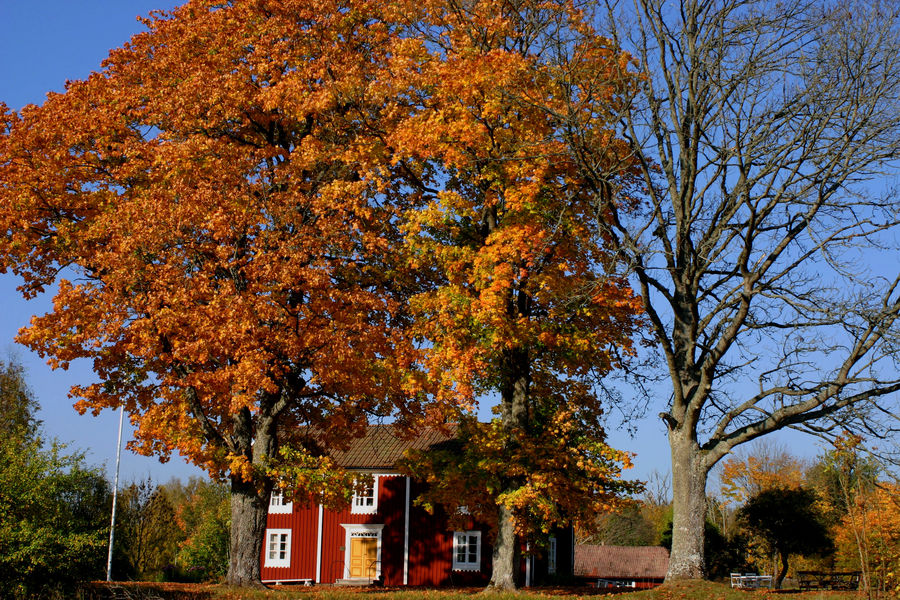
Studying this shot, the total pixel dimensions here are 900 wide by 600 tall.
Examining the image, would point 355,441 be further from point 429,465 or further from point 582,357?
point 582,357

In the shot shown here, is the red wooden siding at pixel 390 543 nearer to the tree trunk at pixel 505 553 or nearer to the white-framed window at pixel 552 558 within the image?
the white-framed window at pixel 552 558

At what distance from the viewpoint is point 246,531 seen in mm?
21094

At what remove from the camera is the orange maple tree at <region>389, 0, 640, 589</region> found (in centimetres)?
1883

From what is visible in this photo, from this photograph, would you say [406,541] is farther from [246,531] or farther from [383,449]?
[246,531]

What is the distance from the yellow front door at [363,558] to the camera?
34.6 meters

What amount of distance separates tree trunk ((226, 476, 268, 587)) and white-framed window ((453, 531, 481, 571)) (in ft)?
46.2

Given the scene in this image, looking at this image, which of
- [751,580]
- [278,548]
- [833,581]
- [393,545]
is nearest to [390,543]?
[393,545]

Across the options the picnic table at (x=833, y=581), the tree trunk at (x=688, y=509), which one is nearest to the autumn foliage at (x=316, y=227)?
the tree trunk at (x=688, y=509)

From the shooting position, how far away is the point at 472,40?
21062mm

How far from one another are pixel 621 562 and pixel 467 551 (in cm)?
3333

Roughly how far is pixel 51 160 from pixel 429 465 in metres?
13.1

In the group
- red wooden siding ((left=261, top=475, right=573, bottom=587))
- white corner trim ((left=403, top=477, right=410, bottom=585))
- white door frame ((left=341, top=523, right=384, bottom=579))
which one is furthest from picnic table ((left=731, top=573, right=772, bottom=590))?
white door frame ((left=341, top=523, right=384, bottom=579))

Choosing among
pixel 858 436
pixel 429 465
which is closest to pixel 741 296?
pixel 858 436

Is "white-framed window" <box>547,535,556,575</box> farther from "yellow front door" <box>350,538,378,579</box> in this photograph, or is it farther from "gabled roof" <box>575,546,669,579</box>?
"gabled roof" <box>575,546,669,579</box>
